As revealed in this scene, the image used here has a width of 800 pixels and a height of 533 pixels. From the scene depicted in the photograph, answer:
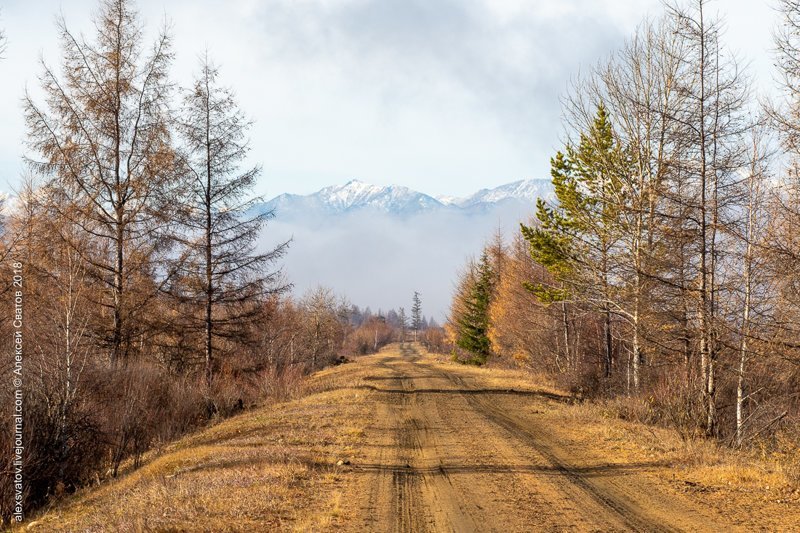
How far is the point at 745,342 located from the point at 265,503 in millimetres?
10152

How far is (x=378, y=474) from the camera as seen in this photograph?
29.5ft

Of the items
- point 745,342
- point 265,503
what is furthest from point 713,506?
point 265,503

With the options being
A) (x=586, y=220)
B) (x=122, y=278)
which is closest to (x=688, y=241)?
(x=586, y=220)

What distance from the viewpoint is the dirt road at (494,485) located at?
21.9 feet

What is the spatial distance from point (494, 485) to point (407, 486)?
4.78 ft

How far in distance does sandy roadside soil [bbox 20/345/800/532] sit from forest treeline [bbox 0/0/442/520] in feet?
5.94

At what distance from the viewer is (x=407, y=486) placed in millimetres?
8289

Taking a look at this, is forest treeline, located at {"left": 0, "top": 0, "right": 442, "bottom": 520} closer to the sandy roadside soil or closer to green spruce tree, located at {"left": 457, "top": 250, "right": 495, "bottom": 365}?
the sandy roadside soil

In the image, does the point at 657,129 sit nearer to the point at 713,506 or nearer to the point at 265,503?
the point at 713,506

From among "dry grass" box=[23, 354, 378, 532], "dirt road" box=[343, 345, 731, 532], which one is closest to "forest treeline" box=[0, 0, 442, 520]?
"dry grass" box=[23, 354, 378, 532]

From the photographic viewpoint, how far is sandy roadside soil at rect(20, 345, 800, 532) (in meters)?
6.62

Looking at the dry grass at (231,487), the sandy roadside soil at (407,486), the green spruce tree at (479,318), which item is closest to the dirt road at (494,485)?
the sandy roadside soil at (407,486)

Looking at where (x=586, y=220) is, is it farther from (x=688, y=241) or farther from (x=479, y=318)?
(x=479, y=318)

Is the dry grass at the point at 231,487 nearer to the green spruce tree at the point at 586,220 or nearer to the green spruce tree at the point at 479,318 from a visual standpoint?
the green spruce tree at the point at 586,220
